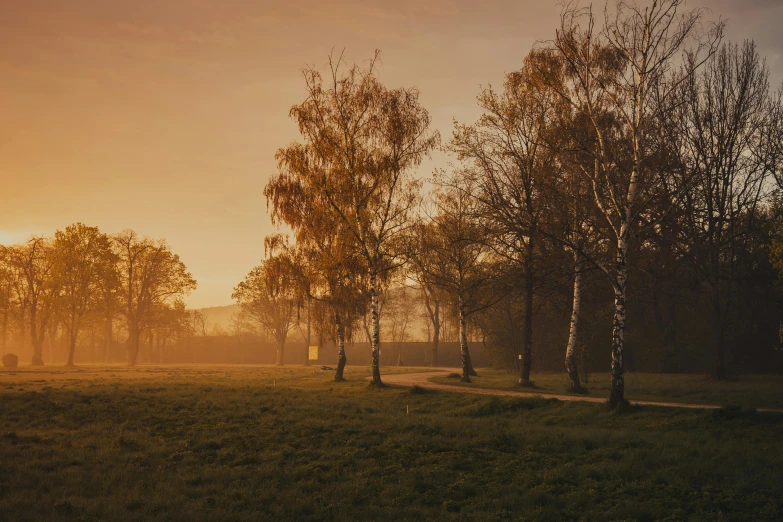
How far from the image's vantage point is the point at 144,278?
6244cm

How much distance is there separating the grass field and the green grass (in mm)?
5385

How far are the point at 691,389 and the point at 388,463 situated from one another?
57.8 feet

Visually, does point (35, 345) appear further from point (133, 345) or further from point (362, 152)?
point (362, 152)

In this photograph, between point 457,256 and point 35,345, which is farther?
point 35,345

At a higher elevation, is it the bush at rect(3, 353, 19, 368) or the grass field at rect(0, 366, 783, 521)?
the grass field at rect(0, 366, 783, 521)

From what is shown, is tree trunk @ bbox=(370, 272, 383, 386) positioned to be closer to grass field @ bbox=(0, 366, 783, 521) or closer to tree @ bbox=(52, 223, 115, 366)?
grass field @ bbox=(0, 366, 783, 521)

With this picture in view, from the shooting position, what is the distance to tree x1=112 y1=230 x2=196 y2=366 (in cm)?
6184

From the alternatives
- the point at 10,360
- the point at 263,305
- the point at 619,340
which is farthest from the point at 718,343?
the point at 10,360

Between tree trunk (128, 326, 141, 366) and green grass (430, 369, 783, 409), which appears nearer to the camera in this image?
green grass (430, 369, 783, 409)

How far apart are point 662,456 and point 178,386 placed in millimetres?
23546

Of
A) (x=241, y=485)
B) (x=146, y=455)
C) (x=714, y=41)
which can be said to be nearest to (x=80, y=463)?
(x=146, y=455)

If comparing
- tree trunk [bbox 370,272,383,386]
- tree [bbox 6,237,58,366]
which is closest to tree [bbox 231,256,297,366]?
tree [bbox 6,237,58,366]

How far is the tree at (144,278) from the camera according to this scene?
6184cm

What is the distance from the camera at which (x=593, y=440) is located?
14.5 m
